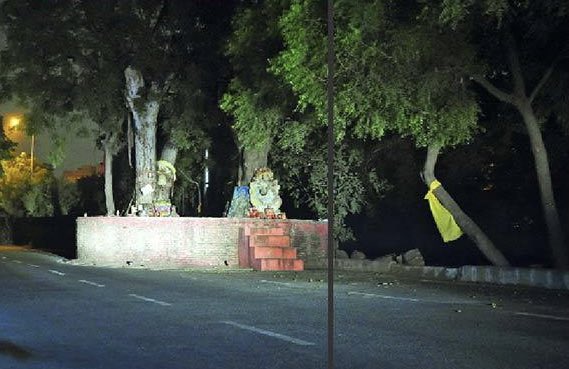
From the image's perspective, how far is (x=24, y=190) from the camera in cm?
6719

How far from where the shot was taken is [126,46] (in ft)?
109

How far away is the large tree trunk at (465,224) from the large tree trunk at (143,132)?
47.2 ft

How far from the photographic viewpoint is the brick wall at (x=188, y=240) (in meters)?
28.4

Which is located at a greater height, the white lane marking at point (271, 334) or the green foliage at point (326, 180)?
the green foliage at point (326, 180)

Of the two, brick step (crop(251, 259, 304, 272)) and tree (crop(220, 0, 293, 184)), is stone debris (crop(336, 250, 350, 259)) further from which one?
tree (crop(220, 0, 293, 184))

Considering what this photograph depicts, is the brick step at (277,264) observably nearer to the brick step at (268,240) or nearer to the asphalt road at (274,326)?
the brick step at (268,240)

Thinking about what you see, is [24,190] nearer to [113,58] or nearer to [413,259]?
[113,58]

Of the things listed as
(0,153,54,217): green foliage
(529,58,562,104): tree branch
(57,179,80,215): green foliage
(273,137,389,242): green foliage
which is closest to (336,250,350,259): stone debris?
(273,137,389,242): green foliage

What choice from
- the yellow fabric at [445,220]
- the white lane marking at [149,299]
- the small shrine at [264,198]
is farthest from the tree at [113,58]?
the white lane marking at [149,299]

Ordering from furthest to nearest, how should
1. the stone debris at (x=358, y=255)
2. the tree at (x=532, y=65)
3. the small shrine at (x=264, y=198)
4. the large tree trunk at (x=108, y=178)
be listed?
the large tree trunk at (x=108, y=178), the small shrine at (x=264, y=198), the stone debris at (x=358, y=255), the tree at (x=532, y=65)

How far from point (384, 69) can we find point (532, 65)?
156 inches

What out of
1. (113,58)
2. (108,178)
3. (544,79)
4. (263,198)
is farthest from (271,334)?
(108,178)

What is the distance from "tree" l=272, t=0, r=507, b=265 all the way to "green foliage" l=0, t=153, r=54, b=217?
4837 cm

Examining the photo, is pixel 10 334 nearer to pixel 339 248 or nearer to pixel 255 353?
pixel 255 353
